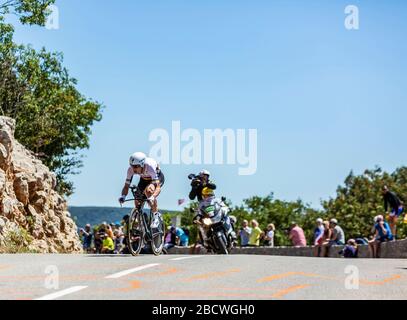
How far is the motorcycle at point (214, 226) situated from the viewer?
20.2 m

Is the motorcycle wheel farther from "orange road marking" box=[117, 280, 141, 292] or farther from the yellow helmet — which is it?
"orange road marking" box=[117, 280, 141, 292]

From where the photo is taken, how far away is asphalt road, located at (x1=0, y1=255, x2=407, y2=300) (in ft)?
31.7

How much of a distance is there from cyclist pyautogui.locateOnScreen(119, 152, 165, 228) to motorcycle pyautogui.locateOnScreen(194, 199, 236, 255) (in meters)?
3.28

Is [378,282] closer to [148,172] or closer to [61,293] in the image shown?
[61,293]

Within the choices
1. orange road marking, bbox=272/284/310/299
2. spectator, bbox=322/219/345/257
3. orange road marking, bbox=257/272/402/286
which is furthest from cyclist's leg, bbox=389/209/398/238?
orange road marking, bbox=272/284/310/299

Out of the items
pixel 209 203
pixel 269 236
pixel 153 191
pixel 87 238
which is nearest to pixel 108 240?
pixel 87 238

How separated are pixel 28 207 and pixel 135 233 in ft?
→ 39.6

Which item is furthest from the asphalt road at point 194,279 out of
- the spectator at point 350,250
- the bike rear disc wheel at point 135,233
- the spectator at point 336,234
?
the spectator at point 336,234

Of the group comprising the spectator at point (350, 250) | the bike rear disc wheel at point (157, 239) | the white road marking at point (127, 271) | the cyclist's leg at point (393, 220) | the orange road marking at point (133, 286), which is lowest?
the orange road marking at point (133, 286)

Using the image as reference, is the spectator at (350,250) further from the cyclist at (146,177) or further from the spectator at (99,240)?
the spectator at (99,240)

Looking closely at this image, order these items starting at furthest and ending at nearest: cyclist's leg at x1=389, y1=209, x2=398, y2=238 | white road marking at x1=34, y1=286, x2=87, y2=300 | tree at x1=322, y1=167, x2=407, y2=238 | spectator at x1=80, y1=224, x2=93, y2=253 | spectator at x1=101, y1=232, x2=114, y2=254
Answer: tree at x1=322, y1=167, x2=407, y2=238
spectator at x1=80, y1=224, x2=93, y2=253
spectator at x1=101, y1=232, x2=114, y2=254
cyclist's leg at x1=389, y1=209, x2=398, y2=238
white road marking at x1=34, y1=286, x2=87, y2=300

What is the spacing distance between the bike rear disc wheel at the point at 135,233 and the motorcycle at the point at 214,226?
360 cm
